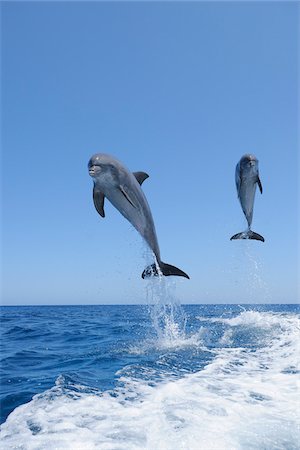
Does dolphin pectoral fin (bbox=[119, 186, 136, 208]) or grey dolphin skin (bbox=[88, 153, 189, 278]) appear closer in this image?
grey dolphin skin (bbox=[88, 153, 189, 278])

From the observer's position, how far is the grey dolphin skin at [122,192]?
5668mm

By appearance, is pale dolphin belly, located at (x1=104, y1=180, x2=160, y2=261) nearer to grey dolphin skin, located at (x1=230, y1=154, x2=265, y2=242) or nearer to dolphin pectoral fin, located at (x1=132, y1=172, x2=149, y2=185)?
dolphin pectoral fin, located at (x1=132, y1=172, x2=149, y2=185)

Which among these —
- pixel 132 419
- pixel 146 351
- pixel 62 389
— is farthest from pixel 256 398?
pixel 146 351

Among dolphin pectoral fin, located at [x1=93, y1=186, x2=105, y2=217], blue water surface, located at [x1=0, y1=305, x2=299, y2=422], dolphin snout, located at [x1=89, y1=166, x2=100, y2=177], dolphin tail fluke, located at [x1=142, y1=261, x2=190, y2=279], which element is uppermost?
dolphin snout, located at [x1=89, y1=166, x2=100, y2=177]

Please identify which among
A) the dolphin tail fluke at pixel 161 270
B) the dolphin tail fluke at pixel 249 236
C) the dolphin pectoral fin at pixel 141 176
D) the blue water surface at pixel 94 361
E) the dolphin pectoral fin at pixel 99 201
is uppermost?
the dolphin pectoral fin at pixel 141 176

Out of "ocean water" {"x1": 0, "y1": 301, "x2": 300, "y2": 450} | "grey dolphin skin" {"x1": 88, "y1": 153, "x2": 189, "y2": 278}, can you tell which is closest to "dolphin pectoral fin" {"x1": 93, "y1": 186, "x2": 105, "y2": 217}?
"grey dolphin skin" {"x1": 88, "y1": 153, "x2": 189, "y2": 278}

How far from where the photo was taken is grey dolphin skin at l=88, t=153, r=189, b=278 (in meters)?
5.67

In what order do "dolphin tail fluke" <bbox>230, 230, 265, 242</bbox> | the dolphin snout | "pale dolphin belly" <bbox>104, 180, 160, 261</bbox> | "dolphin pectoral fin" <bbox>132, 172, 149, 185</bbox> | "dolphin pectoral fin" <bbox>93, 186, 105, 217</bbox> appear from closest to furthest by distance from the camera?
the dolphin snout
"pale dolphin belly" <bbox>104, 180, 160, 261</bbox>
"dolphin pectoral fin" <bbox>93, 186, 105, 217</bbox>
"dolphin pectoral fin" <bbox>132, 172, 149, 185</bbox>
"dolphin tail fluke" <bbox>230, 230, 265, 242</bbox>

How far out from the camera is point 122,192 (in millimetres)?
5926

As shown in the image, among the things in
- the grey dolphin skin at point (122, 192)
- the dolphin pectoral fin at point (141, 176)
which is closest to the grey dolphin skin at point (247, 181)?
the grey dolphin skin at point (122, 192)

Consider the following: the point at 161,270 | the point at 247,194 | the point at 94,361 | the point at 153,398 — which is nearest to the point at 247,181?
the point at 247,194

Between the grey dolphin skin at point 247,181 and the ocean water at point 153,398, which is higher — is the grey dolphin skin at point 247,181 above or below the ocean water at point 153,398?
above

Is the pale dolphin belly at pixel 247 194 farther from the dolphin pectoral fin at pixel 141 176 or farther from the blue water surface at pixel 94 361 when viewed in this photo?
the blue water surface at pixel 94 361

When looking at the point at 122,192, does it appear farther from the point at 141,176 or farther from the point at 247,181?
the point at 247,181
